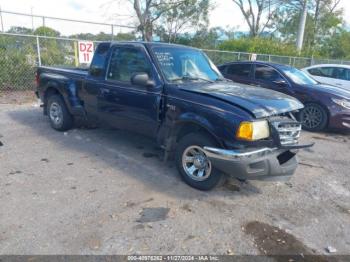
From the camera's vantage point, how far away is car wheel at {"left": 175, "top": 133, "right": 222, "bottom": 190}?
4.25 m

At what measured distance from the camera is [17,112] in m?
8.41

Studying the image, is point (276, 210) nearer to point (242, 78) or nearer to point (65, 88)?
point (65, 88)

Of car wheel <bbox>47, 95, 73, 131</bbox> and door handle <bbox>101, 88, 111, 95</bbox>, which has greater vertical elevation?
door handle <bbox>101, 88, 111, 95</bbox>

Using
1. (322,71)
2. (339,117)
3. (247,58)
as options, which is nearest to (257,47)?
(247,58)

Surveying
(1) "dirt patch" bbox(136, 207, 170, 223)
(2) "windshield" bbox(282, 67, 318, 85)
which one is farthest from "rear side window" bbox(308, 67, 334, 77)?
(1) "dirt patch" bbox(136, 207, 170, 223)

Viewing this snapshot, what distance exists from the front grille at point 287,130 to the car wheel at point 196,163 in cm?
85

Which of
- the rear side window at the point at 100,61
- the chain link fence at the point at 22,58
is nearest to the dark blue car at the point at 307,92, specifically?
the rear side window at the point at 100,61

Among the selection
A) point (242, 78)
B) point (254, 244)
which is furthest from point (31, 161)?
point (242, 78)

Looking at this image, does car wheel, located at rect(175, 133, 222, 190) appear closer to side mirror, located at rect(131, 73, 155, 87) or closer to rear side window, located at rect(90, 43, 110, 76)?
side mirror, located at rect(131, 73, 155, 87)

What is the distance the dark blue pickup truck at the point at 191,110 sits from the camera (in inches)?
154

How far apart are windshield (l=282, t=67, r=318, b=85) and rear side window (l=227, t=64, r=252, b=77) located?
1.00 metres

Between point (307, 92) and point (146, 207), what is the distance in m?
5.97

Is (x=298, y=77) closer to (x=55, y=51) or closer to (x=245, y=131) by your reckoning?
(x=245, y=131)

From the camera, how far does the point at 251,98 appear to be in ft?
13.9
